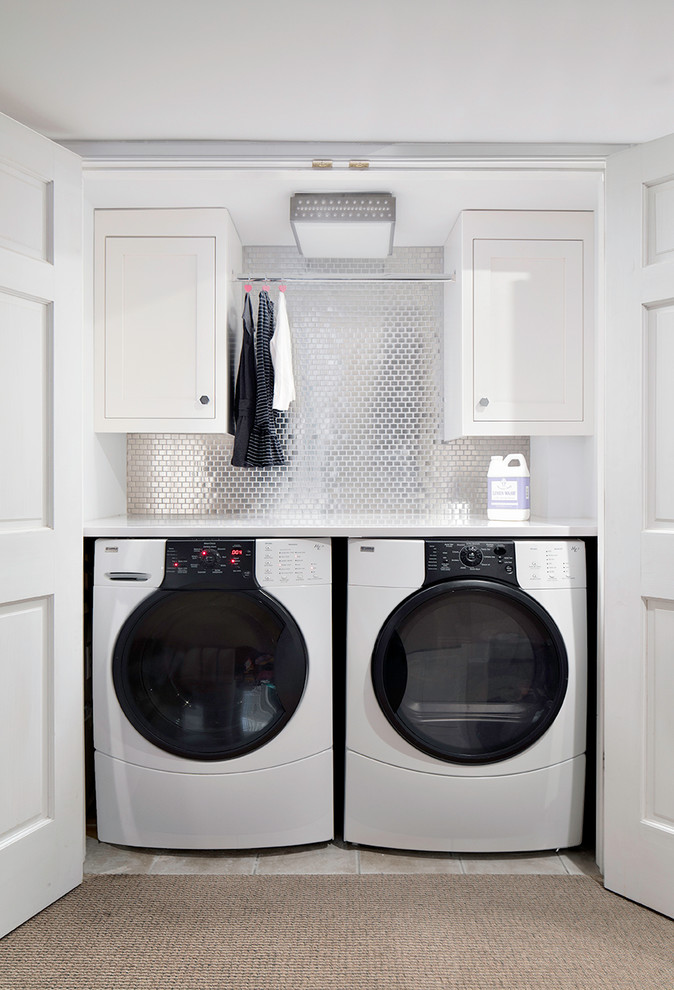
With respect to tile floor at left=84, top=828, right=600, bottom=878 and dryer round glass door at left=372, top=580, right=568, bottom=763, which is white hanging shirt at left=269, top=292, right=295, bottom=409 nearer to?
dryer round glass door at left=372, top=580, right=568, bottom=763

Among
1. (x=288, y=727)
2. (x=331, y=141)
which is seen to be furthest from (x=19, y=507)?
(x=331, y=141)

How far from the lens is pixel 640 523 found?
67.5 inches

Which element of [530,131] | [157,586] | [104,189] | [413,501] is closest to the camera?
[530,131]

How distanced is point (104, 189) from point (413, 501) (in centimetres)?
157

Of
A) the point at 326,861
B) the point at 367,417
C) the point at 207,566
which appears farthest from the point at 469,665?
the point at 367,417

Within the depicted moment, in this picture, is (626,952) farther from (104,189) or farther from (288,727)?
(104,189)

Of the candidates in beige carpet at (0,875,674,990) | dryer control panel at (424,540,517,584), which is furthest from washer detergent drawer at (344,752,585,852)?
dryer control panel at (424,540,517,584)

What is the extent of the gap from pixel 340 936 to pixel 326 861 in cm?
Answer: 32

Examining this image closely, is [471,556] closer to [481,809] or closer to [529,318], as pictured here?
→ [481,809]

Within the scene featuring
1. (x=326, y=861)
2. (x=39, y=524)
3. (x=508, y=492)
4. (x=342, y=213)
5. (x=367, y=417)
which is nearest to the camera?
(x=39, y=524)

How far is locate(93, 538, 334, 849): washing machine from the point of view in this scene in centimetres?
192

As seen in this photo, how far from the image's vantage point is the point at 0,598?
158cm

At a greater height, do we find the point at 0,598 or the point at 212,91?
the point at 212,91

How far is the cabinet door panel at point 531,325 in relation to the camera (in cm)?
224
